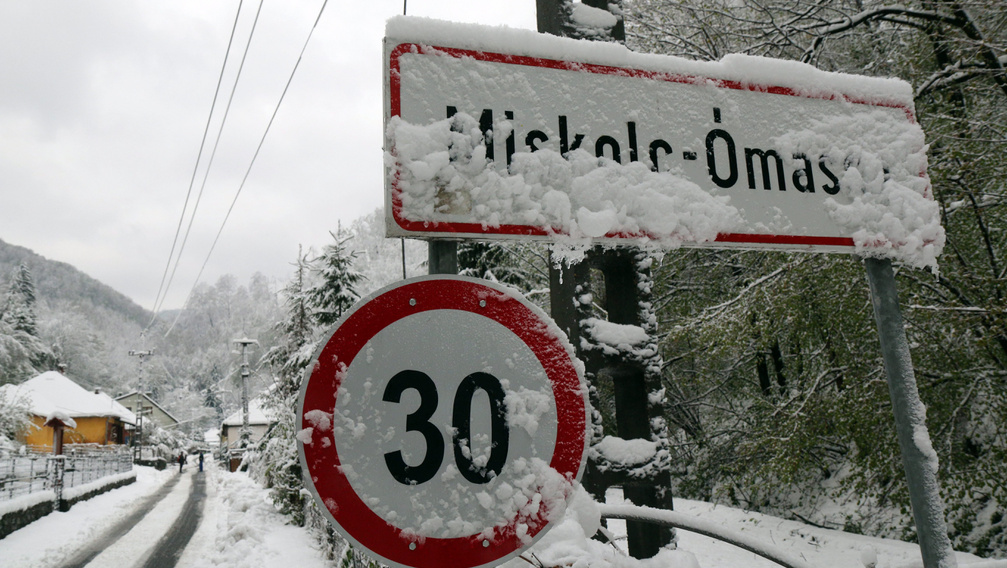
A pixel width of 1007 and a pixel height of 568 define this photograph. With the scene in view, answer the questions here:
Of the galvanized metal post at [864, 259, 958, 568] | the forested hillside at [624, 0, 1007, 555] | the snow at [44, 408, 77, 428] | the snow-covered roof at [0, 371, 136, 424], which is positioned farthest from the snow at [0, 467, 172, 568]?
the snow-covered roof at [0, 371, 136, 424]

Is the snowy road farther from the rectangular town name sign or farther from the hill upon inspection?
the hill

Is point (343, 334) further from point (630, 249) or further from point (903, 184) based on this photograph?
point (903, 184)

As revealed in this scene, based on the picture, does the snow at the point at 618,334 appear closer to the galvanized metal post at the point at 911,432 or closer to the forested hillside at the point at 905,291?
the galvanized metal post at the point at 911,432

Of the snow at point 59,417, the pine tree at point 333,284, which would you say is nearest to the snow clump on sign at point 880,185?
the pine tree at point 333,284

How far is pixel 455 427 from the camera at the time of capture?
1277 mm

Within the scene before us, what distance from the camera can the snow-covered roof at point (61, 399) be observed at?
34.8 metres

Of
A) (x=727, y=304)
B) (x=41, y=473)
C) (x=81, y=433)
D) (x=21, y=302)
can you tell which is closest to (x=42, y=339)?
(x=21, y=302)

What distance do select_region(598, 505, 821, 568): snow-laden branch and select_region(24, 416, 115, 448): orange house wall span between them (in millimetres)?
43752

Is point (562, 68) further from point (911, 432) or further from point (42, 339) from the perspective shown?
point (42, 339)

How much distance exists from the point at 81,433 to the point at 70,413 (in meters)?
3.70

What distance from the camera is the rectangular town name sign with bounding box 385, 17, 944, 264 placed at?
56.7 inches

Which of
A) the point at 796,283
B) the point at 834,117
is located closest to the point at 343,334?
the point at 834,117

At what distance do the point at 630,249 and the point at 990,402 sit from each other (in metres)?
5.44

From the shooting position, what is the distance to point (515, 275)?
12.4 meters
